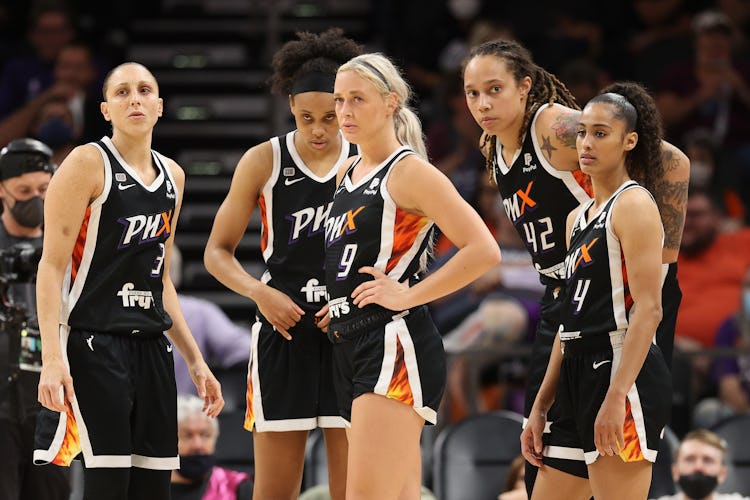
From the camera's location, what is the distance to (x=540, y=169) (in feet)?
15.9

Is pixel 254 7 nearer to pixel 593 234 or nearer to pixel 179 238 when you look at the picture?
pixel 179 238

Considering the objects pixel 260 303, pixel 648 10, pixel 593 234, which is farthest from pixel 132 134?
pixel 648 10

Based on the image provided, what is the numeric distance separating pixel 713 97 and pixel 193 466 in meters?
5.73

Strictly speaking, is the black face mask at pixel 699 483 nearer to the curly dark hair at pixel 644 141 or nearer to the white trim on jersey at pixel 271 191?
the curly dark hair at pixel 644 141

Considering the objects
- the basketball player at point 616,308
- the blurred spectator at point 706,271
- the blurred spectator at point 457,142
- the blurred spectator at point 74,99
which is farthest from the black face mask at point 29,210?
the blurred spectator at point 706,271

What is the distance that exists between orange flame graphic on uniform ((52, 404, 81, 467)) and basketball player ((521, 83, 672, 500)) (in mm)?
1687

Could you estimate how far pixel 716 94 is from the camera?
1038 centimetres

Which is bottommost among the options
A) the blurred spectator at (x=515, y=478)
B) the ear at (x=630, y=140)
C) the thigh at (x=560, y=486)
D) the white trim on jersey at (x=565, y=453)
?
the blurred spectator at (x=515, y=478)

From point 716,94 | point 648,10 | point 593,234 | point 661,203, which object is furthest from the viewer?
point 648,10

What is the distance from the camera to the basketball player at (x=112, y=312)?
4418 millimetres

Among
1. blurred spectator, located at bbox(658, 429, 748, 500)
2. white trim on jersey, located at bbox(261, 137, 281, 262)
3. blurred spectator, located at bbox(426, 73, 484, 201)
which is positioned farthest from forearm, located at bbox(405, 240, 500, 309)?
blurred spectator, located at bbox(426, 73, 484, 201)

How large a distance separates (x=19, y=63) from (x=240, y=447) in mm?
4470

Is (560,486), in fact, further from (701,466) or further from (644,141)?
Answer: (701,466)

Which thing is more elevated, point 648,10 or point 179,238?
point 648,10
